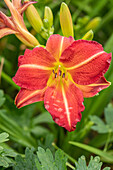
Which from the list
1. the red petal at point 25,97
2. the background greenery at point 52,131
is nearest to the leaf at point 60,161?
the background greenery at point 52,131

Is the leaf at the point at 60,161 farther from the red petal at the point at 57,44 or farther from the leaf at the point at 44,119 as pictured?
the leaf at the point at 44,119

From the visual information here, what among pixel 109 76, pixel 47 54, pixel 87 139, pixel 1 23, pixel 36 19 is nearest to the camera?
pixel 47 54

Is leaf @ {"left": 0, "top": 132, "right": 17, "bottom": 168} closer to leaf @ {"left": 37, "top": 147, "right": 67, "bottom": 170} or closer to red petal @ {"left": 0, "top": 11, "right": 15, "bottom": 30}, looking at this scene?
leaf @ {"left": 37, "top": 147, "right": 67, "bottom": 170}

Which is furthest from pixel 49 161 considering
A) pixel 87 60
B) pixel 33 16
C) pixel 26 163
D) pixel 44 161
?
pixel 33 16

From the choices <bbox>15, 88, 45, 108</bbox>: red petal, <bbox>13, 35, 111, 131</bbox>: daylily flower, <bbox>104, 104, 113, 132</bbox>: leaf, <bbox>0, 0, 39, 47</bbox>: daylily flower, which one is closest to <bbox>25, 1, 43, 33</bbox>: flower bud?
<bbox>0, 0, 39, 47</bbox>: daylily flower

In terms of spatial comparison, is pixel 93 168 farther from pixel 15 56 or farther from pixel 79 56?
pixel 15 56

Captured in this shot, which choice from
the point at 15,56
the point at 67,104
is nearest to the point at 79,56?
the point at 67,104

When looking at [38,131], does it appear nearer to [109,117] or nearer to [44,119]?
[44,119]
